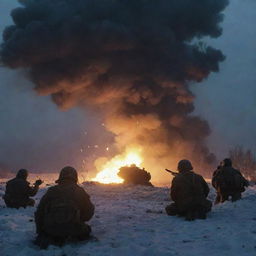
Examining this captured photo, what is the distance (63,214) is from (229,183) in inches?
370

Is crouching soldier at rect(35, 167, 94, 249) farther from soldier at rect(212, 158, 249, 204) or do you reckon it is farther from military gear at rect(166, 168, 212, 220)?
soldier at rect(212, 158, 249, 204)

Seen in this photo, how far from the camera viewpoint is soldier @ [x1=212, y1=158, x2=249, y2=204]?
1645 cm

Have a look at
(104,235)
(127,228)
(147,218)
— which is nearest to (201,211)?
(147,218)

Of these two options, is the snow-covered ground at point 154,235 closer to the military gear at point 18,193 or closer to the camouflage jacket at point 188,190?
the camouflage jacket at point 188,190

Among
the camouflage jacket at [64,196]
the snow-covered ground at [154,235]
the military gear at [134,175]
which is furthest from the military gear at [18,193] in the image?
the military gear at [134,175]

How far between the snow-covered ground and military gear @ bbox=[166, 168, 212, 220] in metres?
0.38

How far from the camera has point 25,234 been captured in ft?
34.9

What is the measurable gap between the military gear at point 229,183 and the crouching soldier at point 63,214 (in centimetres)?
832

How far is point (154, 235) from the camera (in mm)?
10523

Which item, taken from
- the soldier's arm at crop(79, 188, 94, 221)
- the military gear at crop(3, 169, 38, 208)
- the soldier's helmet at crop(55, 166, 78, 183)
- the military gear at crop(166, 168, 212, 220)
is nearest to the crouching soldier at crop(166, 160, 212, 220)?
the military gear at crop(166, 168, 212, 220)

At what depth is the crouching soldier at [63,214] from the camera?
30.5 ft

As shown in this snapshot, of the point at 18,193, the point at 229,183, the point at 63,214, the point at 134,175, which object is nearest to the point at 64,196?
the point at 63,214

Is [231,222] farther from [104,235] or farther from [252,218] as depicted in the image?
[104,235]

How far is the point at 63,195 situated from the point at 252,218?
6.86 metres
